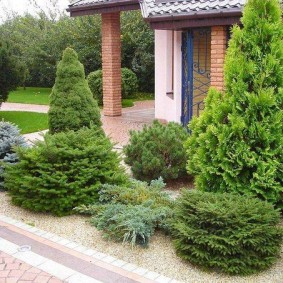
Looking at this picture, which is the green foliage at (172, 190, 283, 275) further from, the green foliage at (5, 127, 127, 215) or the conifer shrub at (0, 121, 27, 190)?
the conifer shrub at (0, 121, 27, 190)

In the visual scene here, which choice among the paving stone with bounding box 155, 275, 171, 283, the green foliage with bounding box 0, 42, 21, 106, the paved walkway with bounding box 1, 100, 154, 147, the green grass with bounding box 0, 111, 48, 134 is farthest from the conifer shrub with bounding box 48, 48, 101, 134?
the green foliage with bounding box 0, 42, 21, 106

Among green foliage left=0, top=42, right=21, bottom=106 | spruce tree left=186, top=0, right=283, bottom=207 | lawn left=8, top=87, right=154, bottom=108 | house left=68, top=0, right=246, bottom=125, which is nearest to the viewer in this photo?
spruce tree left=186, top=0, right=283, bottom=207

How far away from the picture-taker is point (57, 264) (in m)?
4.83

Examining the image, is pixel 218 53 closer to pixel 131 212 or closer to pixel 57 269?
pixel 131 212

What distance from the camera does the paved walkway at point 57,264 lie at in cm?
453

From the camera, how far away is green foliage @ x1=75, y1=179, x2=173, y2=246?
5.26 m

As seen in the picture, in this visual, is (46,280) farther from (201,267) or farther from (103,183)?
(103,183)

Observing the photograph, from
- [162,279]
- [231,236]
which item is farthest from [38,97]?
[231,236]

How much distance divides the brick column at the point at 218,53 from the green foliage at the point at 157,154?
247cm

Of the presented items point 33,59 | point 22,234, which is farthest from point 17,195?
point 33,59

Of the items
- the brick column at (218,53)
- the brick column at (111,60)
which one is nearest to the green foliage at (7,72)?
the brick column at (111,60)

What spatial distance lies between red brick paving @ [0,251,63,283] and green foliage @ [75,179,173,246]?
1.00 meters

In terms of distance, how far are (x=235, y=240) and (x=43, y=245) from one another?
2305mm

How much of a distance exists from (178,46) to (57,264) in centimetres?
839
